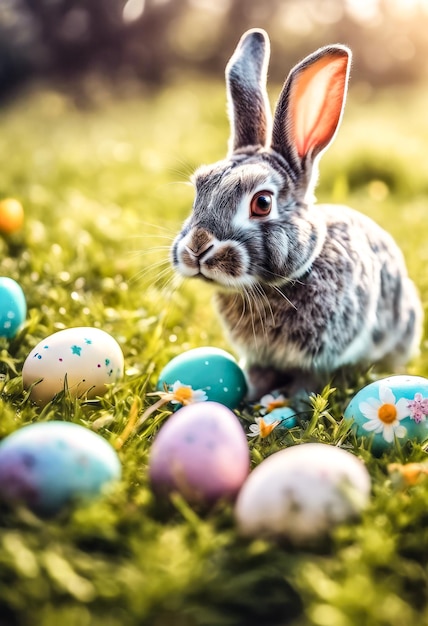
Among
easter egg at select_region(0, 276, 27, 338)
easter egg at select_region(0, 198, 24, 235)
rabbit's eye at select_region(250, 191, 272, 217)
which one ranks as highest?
rabbit's eye at select_region(250, 191, 272, 217)

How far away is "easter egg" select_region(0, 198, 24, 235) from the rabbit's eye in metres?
1.97

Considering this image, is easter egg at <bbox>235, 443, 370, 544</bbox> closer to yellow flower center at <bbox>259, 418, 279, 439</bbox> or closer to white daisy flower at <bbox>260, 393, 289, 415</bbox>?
yellow flower center at <bbox>259, 418, 279, 439</bbox>

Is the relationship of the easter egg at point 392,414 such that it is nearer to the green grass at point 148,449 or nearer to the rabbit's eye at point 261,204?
the green grass at point 148,449

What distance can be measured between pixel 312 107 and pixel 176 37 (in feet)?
26.4

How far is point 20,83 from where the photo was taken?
9.92 m

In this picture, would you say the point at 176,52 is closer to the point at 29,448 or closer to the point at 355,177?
the point at 355,177

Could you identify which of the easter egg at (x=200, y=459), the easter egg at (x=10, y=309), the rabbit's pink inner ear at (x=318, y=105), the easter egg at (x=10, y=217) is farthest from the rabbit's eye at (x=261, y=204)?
the easter egg at (x=10, y=217)

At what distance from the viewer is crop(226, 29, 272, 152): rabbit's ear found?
2734mm

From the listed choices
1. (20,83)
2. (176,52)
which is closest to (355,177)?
(176,52)

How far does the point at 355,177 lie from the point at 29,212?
2.71 metres

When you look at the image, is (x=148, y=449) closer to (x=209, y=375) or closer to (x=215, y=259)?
(x=209, y=375)

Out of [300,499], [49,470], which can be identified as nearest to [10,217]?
[49,470]

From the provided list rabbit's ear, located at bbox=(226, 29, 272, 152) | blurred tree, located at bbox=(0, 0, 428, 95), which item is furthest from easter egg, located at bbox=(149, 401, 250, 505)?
blurred tree, located at bbox=(0, 0, 428, 95)

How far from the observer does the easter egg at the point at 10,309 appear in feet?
9.32
